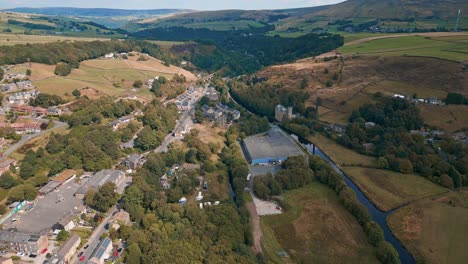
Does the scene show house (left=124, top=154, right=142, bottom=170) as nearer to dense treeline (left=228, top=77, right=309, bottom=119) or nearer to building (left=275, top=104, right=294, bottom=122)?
building (left=275, top=104, right=294, bottom=122)

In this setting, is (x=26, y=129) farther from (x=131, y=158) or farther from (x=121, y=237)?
(x=121, y=237)

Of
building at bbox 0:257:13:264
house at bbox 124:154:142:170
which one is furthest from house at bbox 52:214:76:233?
house at bbox 124:154:142:170

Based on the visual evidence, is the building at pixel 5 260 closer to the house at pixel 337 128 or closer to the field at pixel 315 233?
the field at pixel 315 233

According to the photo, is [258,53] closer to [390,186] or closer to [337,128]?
[337,128]

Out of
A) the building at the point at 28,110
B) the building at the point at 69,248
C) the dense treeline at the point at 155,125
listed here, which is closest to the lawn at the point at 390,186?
the dense treeline at the point at 155,125

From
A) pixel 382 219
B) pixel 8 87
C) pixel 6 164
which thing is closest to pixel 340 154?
pixel 382 219

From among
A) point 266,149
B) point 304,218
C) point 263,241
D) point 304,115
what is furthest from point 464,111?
point 263,241
